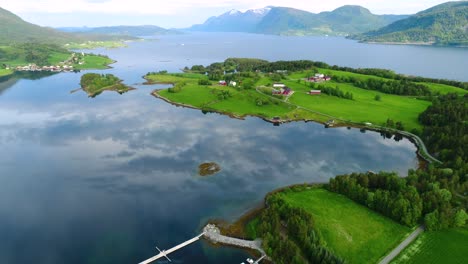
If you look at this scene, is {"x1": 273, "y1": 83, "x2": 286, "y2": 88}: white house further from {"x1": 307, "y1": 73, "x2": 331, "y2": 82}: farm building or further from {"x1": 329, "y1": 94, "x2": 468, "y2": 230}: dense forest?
{"x1": 329, "y1": 94, "x2": 468, "y2": 230}: dense forest

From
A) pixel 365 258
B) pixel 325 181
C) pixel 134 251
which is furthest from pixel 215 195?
pixel 365 258

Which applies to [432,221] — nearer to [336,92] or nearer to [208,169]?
[208,169]

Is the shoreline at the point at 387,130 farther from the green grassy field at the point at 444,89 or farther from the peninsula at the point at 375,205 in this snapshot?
the green grassy field at the point at 444,89

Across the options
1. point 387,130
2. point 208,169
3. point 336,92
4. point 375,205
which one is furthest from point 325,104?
point 375,205

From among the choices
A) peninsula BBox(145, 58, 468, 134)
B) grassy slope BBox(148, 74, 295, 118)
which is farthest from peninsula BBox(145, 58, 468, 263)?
grassy slope BBox(148, 74, 295, 118)

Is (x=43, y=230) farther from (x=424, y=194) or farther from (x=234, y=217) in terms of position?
(x=424, y=194)

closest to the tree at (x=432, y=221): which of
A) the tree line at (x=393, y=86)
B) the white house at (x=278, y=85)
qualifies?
the tree line at (x=393, y=86)
